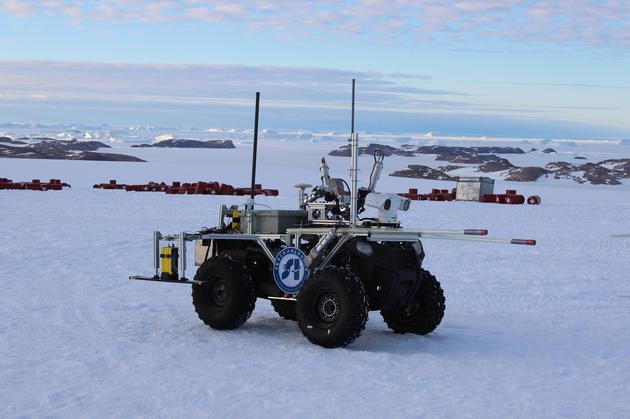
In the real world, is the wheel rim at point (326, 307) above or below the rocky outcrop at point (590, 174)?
above

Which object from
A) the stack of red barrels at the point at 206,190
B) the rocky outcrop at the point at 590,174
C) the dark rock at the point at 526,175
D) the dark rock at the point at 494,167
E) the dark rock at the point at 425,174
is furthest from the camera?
the dark rock at the point at 494,167

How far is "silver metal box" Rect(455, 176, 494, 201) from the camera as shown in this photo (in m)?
43.8

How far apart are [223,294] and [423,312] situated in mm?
2372

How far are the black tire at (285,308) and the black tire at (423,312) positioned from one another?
1.25 meters

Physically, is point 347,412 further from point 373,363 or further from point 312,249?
point 312,249

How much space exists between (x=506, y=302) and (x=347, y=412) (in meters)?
6.72

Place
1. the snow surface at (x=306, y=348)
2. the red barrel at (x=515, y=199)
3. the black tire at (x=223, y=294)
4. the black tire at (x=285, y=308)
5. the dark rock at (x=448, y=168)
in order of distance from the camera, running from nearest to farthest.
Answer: the snow surface at (x=306, y=348) → the black tire at (x=223, y=294) → the black tire at (x=285, y=308) → the red barrel at (x=515, y=199) → the dark rock at (x=448, y=168)

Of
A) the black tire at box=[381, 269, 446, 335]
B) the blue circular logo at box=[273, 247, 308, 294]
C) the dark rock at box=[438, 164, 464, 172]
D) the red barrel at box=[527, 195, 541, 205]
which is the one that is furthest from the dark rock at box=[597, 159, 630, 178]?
the blue circular logo at box=[273, 247, 308, 294]

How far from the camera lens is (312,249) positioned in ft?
34.6

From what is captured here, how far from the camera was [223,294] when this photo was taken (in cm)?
1111

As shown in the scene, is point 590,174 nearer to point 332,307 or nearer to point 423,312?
point 423,312

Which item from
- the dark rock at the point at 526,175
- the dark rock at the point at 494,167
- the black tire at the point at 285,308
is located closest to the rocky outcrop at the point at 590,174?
the dark rock at the point at 526,175

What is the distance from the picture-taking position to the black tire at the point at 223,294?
10914 millimetres

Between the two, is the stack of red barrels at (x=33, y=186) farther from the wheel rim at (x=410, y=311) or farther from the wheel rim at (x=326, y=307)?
the wheel rim at (x=326, y=307)
